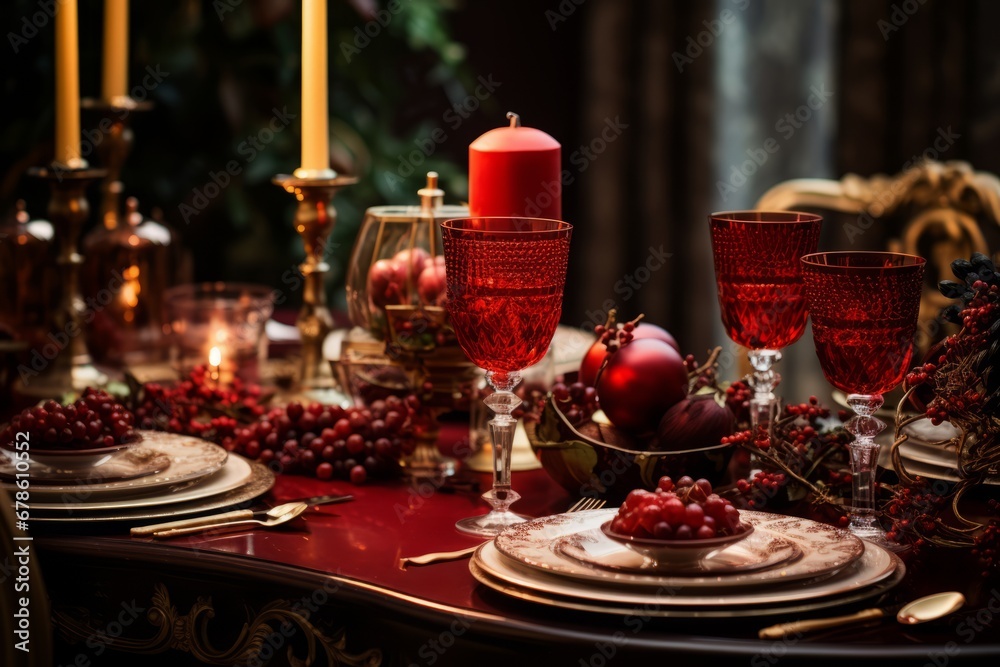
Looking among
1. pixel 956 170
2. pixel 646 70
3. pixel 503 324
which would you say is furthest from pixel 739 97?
pixel 503 324

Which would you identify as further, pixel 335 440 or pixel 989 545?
pixel 335 440

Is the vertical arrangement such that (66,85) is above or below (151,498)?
Result: above

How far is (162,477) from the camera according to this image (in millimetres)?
1254

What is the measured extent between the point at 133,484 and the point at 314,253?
0.52 m

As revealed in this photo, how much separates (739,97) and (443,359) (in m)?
2.20

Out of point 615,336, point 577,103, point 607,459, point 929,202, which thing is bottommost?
point 607,459

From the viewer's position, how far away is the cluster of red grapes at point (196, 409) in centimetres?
152

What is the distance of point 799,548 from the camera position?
1.03 metres

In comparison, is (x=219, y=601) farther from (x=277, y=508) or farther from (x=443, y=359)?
(x=443, y=359)

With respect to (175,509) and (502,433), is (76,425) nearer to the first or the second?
(175,509)

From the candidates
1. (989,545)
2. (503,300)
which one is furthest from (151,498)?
(989,545)

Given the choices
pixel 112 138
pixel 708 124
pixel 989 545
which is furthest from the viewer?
pixel 708 124

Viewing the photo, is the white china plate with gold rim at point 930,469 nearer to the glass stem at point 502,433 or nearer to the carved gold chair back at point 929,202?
the glass stem at point 502,433

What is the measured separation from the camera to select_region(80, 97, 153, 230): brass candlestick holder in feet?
6.27
